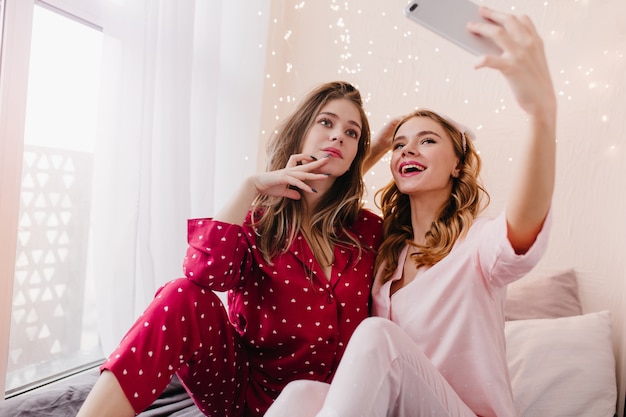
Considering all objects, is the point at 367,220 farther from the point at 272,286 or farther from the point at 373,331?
the point at 373,331

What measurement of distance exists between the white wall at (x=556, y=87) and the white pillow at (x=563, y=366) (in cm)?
10

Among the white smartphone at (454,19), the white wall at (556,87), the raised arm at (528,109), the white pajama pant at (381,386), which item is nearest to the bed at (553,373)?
the white wall at (556,87)

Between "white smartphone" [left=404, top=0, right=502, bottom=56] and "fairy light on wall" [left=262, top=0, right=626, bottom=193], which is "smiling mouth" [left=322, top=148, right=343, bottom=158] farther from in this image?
"fairy light on wall" [left=262, top=0, right=626, bottom=193]

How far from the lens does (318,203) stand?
4.53ft

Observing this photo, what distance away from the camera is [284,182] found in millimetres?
1199

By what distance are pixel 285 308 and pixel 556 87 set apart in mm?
1188

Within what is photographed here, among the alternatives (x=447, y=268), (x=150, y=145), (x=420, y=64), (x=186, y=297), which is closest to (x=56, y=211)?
(x=150, y=145)

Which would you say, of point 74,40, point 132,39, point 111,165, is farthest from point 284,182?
point 74,40

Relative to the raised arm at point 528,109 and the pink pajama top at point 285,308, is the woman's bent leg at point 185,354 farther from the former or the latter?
the raised arm at point 528,109

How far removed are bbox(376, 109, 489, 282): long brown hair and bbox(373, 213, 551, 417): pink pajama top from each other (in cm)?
4

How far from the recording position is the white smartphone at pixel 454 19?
763 mm

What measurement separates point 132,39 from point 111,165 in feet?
1.11

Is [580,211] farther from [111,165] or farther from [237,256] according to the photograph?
[111,165]

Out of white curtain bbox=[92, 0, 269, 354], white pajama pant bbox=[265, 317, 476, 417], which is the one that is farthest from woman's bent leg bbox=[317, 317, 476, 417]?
white curtain bbox=[92, 0, 269, 354]
